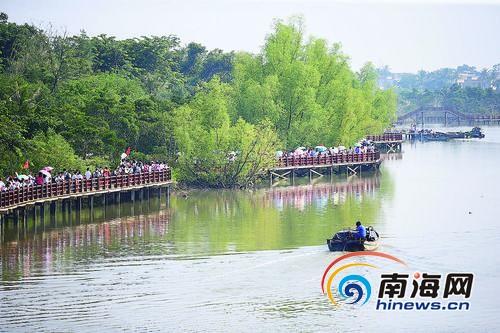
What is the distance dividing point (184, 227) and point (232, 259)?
1129cm

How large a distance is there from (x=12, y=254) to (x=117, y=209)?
1683 cm

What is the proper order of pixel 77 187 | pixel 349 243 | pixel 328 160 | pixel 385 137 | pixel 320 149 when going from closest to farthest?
1. pixel 349 243
2. pixel 77 187
3. pixel 328 160
4. pixel 320 149
5. pixel 385 137

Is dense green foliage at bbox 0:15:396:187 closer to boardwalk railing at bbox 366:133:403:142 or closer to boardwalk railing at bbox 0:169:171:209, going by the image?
boardwalk railing at bbox 0:169:171:209

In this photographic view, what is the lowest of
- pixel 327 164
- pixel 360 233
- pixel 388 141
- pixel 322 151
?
pixel 360 233

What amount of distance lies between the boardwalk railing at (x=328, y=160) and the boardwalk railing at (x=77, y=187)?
15374 mm

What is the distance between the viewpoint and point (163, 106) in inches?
3201

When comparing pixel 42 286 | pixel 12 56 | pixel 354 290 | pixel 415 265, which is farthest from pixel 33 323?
pixel 12 56

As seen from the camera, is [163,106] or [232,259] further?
[163,106]

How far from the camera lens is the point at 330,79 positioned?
97.6 meters

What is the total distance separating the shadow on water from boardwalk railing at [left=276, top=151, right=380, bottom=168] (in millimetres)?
7399

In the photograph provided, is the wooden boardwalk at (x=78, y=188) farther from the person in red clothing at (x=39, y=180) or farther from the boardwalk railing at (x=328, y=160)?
the boardwalk railing at (x=328, y=160)

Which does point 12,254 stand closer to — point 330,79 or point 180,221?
point 180,221

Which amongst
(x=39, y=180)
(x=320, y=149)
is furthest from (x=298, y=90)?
(x=39, y=180)

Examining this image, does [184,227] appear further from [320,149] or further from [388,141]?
[388,141]
